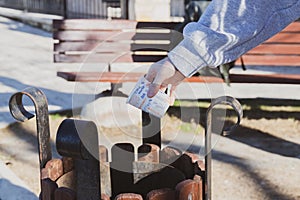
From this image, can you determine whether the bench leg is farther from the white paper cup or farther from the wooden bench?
the wooden bench

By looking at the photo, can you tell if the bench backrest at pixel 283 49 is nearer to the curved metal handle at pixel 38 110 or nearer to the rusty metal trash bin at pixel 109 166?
the rusty metal trash bin at pixel 109 166

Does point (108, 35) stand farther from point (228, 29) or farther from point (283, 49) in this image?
point (228, 29)

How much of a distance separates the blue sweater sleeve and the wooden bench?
10.2 ft

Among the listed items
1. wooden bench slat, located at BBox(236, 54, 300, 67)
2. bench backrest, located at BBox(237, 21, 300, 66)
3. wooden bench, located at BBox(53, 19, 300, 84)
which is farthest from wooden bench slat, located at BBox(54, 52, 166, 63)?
bench backrest, located at BBox(237, 21, 300, 66)

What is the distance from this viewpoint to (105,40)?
15.9ft

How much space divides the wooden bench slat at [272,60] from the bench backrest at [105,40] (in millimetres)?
692

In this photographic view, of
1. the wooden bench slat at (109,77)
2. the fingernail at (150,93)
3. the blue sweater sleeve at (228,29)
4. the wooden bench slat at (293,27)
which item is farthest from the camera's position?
the wooden bench slat at (293,27)

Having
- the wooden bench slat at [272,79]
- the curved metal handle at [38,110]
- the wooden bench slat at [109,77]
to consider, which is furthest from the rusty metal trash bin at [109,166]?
the wooden bench slat at [272,79]

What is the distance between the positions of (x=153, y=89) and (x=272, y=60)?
3.50m

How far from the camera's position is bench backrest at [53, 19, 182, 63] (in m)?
4.78

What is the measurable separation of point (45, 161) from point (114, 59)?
316 cm

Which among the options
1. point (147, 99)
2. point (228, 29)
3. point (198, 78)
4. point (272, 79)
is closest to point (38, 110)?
point (147, 99)

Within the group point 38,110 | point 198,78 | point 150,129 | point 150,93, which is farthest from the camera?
point 198,78

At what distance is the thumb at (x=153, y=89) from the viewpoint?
1.38 m
